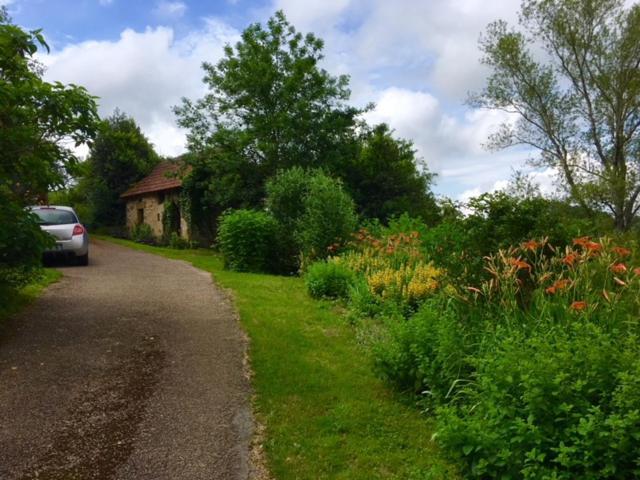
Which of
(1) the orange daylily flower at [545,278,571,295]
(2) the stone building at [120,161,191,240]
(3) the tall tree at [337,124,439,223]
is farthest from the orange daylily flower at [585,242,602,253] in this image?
(2) the stone building at [120,161,191,240]

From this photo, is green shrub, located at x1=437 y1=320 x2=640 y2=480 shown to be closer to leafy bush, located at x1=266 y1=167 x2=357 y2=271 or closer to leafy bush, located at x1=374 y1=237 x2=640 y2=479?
leafy bush, located at x1=374 y1=237 x2=640 y2=479

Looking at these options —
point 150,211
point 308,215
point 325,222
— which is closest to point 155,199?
point 150,211

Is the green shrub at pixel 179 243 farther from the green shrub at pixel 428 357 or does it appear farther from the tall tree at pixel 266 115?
the green shrub at pixel 428 357

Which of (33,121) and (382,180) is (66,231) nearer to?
(33,121)

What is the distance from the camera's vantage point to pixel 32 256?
761 centimetres

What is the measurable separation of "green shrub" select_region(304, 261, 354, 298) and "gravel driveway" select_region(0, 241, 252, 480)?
1.83m

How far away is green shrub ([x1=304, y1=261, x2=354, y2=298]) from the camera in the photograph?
1008 cm

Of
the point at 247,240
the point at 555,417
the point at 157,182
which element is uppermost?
the point at 157,182

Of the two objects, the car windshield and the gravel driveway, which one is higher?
the car windshield

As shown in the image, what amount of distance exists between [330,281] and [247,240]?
504 centimetres

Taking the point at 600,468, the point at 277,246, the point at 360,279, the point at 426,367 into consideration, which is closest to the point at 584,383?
the point at 600,468

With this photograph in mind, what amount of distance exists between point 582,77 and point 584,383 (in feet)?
81.7

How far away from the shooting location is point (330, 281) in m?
10.3

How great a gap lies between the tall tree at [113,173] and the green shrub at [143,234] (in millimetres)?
3704
